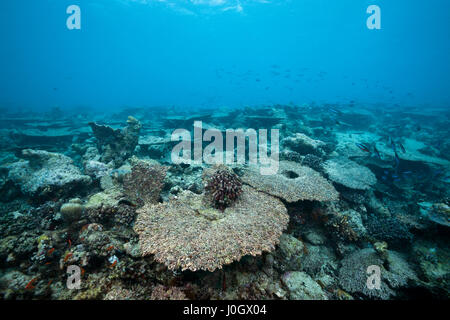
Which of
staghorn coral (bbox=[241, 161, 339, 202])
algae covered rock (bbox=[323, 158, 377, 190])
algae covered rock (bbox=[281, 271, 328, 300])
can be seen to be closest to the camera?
algae covered rock (bbox=[281, 271, 328, 300])

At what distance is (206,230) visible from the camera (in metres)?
3.40

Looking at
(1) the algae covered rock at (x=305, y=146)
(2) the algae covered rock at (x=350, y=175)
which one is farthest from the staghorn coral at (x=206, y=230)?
(1) the algae covered rock at (x=305, y=146)

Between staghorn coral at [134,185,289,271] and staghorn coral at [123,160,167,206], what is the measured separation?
3.22 ft

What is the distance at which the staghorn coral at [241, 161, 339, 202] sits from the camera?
4836 millimetres

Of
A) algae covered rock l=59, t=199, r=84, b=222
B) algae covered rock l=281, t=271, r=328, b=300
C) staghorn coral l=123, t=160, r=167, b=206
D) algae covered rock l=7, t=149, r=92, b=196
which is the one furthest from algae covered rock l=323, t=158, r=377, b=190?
algae covered rock l=7, t=149, r=92, b=196

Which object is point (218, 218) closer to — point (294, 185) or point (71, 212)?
point (294, 185)

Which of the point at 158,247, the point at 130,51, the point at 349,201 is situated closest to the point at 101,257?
the point at 158,247

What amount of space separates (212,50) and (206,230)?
513 feet

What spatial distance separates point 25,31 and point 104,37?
1239 inches

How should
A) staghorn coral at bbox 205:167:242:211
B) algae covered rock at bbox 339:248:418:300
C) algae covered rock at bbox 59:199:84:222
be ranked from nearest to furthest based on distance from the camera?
algae covered rock at bbox 339:248:418:300 < algae covered rock at bbox 59:199:84:222 < staghorn coral at bbox 205:167:242:211

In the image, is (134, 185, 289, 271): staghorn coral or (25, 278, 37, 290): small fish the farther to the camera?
(134, 185, 289, 271): staghorn coral

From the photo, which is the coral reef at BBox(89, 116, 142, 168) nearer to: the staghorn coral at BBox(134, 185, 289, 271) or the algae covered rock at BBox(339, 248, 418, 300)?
the staghorn coral at BBox(134, 185, 289, 271)

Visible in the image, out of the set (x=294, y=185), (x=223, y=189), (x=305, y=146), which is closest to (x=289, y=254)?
(x=294, y=185)

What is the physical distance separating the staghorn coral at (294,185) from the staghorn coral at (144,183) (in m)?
2.65
